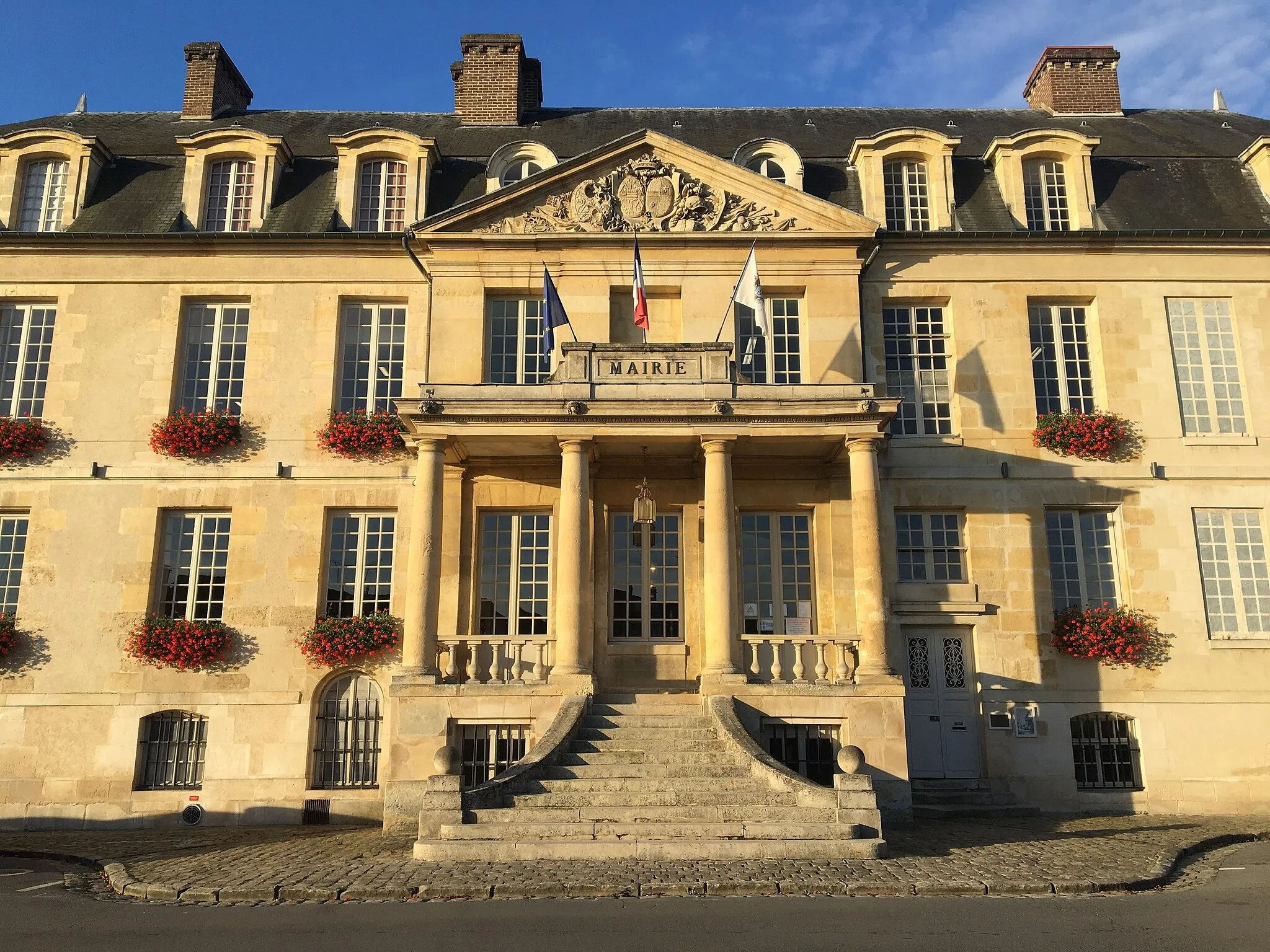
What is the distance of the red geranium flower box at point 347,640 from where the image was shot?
1605cm

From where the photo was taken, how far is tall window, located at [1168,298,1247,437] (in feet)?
57.1

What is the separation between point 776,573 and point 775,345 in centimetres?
375

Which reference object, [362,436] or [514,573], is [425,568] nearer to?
[514,573]

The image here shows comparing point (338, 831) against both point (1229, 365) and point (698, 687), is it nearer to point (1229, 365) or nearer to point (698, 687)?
point (698, 687)

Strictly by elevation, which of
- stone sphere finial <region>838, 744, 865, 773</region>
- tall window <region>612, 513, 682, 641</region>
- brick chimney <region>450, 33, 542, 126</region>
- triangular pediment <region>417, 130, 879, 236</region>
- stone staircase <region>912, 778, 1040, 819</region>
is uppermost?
brick chimney <region>450, 33, 542, 126</region>

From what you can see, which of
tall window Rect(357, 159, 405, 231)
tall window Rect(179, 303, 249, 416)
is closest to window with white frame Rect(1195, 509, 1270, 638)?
tall window Rect(357, 159, 405, 231)

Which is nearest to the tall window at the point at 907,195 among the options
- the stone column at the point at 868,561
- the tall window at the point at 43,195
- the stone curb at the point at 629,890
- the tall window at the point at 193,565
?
the stone column at the point at 868,561

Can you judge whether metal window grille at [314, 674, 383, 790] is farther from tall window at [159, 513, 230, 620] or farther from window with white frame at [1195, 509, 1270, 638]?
window with white frame at [1195, 509, 1270, 638]

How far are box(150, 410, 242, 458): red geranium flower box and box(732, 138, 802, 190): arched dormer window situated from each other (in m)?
9.58

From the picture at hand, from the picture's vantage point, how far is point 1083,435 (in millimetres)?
16859

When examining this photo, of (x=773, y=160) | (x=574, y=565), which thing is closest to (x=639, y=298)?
(x=574, y=565)

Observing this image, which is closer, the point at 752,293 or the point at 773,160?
the point at 752,293

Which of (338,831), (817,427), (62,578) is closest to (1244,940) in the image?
(817,427)

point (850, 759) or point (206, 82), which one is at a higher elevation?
point (206, 82)
